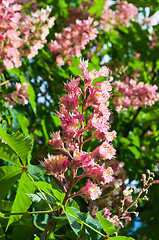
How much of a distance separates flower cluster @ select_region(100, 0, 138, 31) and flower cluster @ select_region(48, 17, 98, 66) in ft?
2.12

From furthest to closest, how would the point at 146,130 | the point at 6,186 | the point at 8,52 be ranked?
the point at 146,130, the point at 8,52, the point at 6,186

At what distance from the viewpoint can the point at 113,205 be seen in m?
1.92

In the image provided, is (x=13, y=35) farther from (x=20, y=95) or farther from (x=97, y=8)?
(x=97, y=8)

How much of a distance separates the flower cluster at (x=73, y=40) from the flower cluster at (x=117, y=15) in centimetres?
65

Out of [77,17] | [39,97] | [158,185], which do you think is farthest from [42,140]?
[77,17]

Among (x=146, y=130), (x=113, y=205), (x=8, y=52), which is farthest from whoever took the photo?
(x=146, y=130)

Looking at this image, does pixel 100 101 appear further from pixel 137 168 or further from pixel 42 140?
pixel 42 140

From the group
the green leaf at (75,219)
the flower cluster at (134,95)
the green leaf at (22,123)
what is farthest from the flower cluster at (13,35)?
the green leaf at (75,219)

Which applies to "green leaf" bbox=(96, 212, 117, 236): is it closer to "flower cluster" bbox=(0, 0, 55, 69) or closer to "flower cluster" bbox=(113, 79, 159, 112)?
"flower cluster" bbox=(0, 0, 55, 69)

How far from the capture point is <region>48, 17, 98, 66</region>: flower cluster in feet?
9.87

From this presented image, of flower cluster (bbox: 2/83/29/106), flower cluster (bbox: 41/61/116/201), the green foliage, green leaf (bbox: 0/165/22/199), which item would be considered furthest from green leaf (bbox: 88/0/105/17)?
green leaf (bbox: 0/165/22/199)

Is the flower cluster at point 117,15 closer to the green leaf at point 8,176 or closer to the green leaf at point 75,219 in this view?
the green leaf at point 8,176

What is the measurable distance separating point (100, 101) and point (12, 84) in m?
1.85

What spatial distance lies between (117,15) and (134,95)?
53.2 inches
